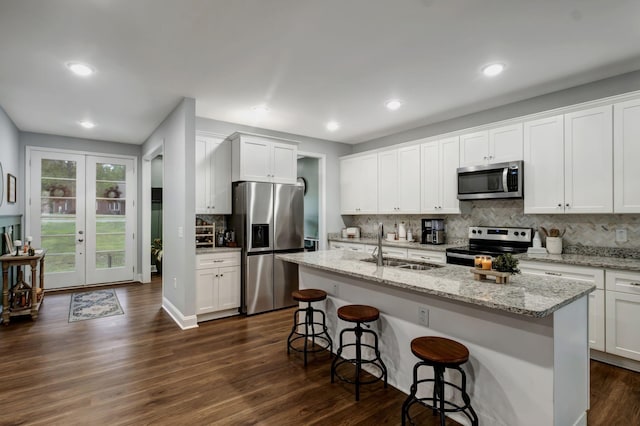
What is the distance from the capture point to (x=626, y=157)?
2.96 metres

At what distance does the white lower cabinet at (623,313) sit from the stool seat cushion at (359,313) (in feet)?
6.76

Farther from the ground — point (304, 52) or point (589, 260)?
point (304, 52)

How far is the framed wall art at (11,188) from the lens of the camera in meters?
4.50

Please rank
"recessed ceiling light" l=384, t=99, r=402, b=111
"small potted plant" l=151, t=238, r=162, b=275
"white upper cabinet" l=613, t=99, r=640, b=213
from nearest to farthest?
"white upper cabinet" l=613, t=99, r=640, b=213 < "recessed ceiling light" l=384, t=99, r=402, b=111 < "small potted plant" l=151, t=238, r=162, b=275

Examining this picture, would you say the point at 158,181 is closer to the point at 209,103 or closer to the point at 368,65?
the point at 209,103

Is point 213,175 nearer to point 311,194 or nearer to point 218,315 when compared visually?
point 218,315

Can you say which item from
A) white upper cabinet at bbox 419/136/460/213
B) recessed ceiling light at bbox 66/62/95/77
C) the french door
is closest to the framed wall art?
the french door

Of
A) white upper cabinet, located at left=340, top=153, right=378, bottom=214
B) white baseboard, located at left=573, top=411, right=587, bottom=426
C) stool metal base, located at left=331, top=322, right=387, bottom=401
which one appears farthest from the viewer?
white upper cabinet, located at left=340, top=153, right=378, bottom=214

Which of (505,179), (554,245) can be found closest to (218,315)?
(505,179)

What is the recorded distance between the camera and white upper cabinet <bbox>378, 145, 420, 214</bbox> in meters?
4.79

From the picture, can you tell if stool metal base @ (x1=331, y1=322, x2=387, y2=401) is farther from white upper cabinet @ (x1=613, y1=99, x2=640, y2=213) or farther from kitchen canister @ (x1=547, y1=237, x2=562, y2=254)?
white upper cabinet @ (x1=613, y1=99, x2=640, y2=213)

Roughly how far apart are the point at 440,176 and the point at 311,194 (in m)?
3.10

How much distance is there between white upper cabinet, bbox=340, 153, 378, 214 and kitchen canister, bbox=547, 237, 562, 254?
2.43 metres

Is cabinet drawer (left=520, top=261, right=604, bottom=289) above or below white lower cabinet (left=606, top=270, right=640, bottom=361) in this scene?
above
